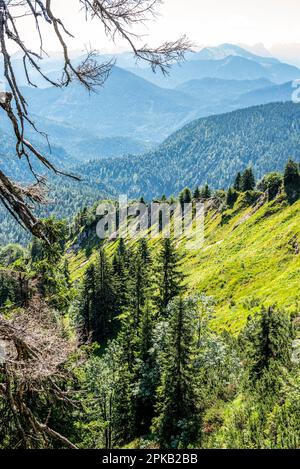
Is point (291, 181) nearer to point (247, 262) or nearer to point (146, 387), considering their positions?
point (247, 262)

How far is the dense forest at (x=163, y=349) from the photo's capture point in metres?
8.41

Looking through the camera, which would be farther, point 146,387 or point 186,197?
point 186,197

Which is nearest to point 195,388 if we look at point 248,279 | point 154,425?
point 154,425

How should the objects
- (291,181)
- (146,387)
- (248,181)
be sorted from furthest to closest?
(248,181), (291,181), (146,387)

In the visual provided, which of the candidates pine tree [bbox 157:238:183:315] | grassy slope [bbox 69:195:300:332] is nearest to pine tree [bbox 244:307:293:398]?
grassy slope [bbox 69:195:300:332]

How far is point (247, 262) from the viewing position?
63375 millimetres

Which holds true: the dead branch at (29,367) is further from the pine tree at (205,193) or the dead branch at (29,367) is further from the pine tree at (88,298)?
the pine tree at (205,193)

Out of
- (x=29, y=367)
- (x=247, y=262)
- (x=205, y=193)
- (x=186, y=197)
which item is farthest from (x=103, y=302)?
(x=186, y=197)

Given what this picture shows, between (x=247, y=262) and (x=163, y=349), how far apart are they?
114 feet

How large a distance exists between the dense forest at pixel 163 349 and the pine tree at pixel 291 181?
23 centimetres

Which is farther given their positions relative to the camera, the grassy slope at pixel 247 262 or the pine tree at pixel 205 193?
the pine tree at pixel 205 193

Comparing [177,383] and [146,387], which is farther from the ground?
[177,383]

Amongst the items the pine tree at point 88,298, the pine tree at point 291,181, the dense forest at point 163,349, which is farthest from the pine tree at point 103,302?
the pine tree at point 291,181
